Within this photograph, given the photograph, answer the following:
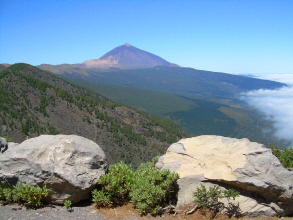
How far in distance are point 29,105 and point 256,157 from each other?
6894 centimetres

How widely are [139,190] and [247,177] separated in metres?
3.63

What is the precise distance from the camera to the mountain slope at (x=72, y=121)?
5900 centimetres

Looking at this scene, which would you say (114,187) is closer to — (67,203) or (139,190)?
(139,190)

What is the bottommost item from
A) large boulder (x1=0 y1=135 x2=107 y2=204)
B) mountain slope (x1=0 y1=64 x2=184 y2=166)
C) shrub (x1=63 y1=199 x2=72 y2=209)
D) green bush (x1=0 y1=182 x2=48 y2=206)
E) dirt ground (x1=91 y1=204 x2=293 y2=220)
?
mountain slope (x1=0 y1=64 x2=184 y2=166)

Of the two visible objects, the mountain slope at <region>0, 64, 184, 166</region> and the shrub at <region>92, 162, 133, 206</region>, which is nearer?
the shrub at <region>92, 162, 133, 206</region>

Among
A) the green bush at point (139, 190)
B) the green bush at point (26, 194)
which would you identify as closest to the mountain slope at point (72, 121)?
the green bush at point (26, 194)

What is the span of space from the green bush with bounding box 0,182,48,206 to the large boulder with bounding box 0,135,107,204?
0.75 feet

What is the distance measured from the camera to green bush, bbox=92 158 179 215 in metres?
8.48

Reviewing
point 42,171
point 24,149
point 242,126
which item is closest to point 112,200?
point 42,171

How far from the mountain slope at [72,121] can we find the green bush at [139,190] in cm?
4834

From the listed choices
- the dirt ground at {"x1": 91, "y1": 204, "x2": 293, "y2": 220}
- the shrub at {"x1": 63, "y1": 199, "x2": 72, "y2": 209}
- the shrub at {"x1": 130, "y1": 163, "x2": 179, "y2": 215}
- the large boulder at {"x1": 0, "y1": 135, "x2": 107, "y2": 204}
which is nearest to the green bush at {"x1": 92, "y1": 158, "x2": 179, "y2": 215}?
the shrub at {"x1": 130, "y1": 163, "x2": 179, "y2": 215}

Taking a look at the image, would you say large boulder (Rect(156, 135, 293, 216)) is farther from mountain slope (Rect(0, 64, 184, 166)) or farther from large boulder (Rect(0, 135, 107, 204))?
mountain slope (Rect(0, 64, 184, 166))

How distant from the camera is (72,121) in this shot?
7150 centimetres

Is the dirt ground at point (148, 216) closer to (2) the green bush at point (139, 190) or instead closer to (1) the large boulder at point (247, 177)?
(2) the green bush at point (139, 190)
